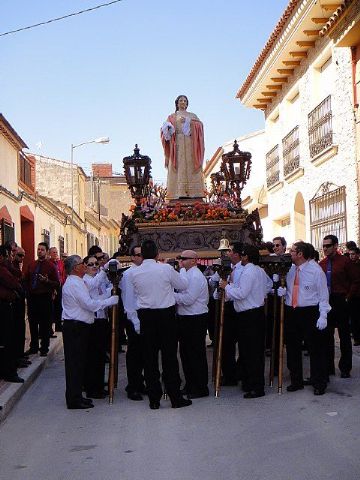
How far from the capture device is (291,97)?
2267 cm

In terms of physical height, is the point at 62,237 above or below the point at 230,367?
above

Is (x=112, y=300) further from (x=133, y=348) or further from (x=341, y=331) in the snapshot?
(x=341, y=331)

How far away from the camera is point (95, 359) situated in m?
9.69

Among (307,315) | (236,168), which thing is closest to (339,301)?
(307,315)

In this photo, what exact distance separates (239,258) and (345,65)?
9.09 meters

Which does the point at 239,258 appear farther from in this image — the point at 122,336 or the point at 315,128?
the point at 315,128

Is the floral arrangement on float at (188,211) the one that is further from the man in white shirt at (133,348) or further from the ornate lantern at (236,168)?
the man in white shirt at (133,348)

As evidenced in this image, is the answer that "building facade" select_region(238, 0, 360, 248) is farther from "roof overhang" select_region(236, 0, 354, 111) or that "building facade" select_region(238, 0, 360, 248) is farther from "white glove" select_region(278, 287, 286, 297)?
"white glove" select_region(278, 287, 286, 297)

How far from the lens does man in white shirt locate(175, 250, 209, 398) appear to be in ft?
30.8

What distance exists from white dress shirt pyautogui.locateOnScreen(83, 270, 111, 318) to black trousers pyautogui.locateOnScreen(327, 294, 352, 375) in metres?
2.74

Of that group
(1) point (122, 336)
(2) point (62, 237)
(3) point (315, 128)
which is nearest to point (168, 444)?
(1) point (122, 336)

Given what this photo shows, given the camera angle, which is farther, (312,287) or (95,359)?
(95,359)

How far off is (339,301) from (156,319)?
2955 mm

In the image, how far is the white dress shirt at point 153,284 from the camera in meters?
8.70
